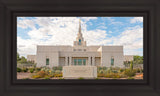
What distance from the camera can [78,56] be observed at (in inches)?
347

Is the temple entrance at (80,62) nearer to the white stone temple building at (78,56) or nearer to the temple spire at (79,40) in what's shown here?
the white stone temple building at (78,56)

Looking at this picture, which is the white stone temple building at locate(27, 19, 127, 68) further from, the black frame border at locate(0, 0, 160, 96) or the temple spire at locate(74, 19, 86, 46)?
the black frame border at locate(0, 0, 160, 96)

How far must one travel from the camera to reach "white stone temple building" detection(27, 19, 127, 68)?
8461 millimetres

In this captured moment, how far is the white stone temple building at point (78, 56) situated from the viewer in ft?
27.8

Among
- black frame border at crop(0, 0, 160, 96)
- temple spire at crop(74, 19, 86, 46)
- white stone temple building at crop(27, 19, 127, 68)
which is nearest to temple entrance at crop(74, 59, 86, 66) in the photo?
white stone temple building at crop(27, 19, 127, 68)
